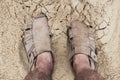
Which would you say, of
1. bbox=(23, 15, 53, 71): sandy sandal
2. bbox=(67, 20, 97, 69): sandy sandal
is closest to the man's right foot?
bbox=(23, 15, 53, 71): sandy sandal

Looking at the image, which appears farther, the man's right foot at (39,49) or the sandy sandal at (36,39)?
the sandy sandal at (36,39)

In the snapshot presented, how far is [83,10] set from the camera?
242 cm

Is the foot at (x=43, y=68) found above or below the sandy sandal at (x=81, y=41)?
below

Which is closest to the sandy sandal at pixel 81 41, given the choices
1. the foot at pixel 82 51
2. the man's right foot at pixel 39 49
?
the foot at pixel 82 51

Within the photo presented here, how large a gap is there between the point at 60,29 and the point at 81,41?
0.17m

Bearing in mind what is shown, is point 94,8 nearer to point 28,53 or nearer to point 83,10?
point 83,10

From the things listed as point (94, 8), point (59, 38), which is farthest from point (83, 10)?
point (59, 38)

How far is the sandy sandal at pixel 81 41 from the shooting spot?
7.23 ft

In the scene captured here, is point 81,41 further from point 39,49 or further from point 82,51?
point 39,49

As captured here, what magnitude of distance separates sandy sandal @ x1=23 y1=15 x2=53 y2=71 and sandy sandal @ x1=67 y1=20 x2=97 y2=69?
13cm

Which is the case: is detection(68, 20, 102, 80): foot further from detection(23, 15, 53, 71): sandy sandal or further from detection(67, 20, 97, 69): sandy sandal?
detection(23, 15, 53, 71): sandy sandal

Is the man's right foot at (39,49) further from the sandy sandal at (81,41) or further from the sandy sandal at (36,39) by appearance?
the sandy sandal at (81,41)

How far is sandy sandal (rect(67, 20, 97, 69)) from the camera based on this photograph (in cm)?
220

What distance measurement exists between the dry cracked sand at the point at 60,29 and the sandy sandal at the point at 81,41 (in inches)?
2.1
